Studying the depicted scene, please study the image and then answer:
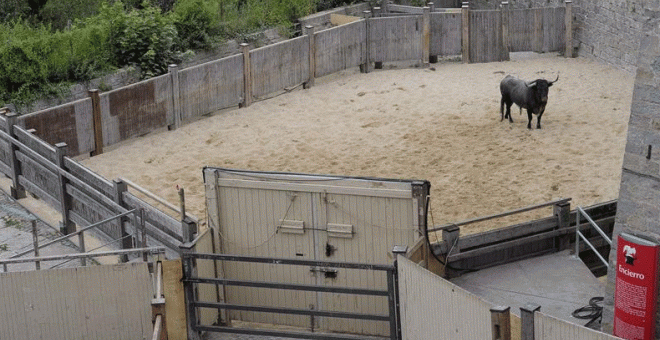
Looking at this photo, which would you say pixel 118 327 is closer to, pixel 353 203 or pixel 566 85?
pixel 353 203

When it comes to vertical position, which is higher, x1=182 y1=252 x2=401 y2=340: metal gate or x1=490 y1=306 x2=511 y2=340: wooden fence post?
x1=490 y1=306 x2=511 y2=340: wooden fence post

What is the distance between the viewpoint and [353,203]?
14.6 m

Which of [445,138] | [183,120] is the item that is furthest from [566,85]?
[183,120]

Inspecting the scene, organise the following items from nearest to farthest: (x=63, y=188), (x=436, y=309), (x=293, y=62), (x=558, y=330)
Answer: (x=558, y=330)
(x=436, y=309)
(x=63, y=188)
(x=293, y=62)

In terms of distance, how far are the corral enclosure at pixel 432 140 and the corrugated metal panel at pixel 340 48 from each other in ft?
1.00

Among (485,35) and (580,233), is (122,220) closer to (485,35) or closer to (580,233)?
(580,233)

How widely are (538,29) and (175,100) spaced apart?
877 centimetres

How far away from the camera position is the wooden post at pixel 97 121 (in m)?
22.6

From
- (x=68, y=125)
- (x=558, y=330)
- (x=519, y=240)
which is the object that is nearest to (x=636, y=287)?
(x=558, y=330)

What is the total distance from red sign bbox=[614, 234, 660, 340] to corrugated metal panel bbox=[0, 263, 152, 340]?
5052 mm

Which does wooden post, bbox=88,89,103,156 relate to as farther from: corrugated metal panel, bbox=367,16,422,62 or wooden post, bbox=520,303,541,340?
wooden post, bbox=520,303,541,340

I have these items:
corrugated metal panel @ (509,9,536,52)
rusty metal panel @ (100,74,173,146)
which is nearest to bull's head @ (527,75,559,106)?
corrugated metal panel @ (509,9,536,52)

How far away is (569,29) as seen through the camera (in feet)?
92.9

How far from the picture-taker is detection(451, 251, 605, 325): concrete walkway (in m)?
14.7
